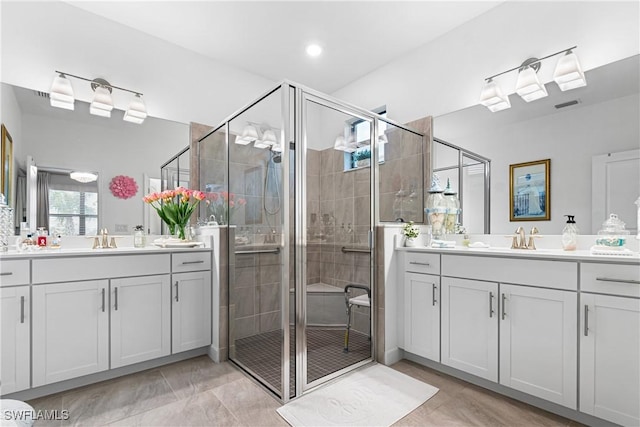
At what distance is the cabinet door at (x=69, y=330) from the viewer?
1901mm

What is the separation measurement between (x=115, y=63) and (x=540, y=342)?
372 cm

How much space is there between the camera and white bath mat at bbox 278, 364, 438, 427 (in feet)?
5.79

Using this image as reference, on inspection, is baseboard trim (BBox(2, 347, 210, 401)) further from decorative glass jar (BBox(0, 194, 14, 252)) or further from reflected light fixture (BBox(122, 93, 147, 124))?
reflected light fixture (BBox(122, 93, 147, 124))

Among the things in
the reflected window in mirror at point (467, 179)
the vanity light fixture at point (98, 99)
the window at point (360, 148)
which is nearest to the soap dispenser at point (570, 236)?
the reflected window in mirror at point (467, 179)

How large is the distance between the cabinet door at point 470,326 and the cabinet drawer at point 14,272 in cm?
265

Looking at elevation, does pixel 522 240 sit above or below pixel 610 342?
above

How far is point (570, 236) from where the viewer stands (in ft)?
6.75

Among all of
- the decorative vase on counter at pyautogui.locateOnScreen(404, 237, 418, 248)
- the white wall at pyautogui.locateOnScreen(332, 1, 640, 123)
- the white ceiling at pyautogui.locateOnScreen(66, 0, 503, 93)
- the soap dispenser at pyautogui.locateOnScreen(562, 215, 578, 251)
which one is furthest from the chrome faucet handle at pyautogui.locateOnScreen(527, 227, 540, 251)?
the white ceiling at pyautogui.locateOnScreen(66, 0, 503, 93)

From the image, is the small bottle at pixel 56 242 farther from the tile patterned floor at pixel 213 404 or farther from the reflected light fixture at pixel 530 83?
the reflected light fixture at pixel 530 83

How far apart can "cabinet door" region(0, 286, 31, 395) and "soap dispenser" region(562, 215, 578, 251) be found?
132 inches

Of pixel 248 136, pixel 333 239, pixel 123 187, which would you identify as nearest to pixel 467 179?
pixel 333 239

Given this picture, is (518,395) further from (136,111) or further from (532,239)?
(136,111)

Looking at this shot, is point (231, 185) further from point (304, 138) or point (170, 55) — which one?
point (170, 55)

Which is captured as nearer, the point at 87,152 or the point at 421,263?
the point at 421,263
